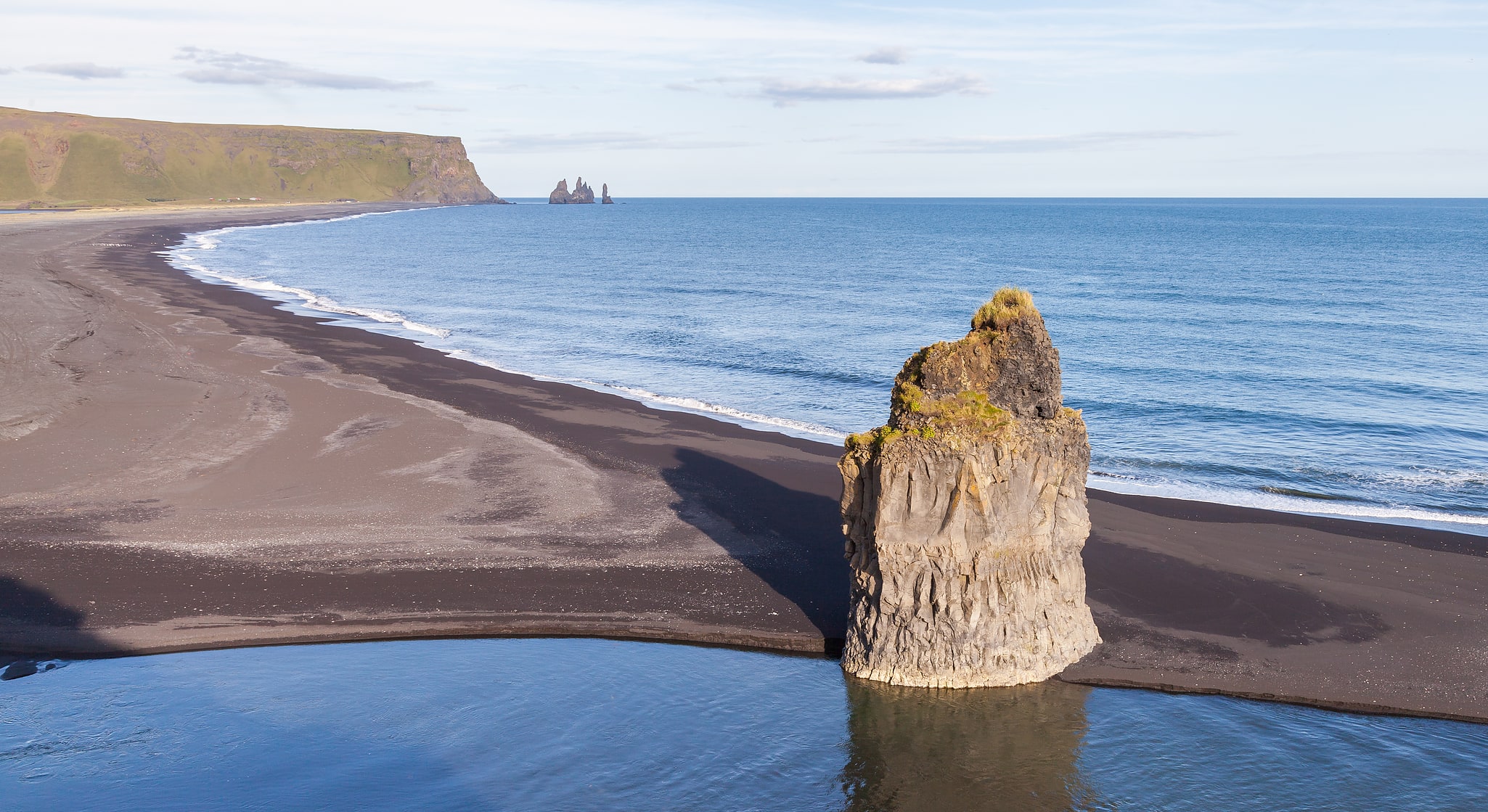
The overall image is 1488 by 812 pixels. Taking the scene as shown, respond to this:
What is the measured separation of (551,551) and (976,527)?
9857mm

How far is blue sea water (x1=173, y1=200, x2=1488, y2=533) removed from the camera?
32938 mm

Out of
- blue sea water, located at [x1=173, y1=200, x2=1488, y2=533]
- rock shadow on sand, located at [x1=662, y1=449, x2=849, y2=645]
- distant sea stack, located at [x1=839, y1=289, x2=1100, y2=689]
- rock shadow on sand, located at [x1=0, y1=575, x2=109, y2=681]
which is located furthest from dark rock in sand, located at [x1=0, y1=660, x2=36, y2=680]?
blue sea water, located at [x1=173, y1=200, x2=1488, y2=533]

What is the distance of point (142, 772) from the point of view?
14.7 meters

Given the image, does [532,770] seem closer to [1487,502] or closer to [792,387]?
[1487,502]

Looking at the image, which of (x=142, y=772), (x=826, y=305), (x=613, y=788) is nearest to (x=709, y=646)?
(x=613, y=788)

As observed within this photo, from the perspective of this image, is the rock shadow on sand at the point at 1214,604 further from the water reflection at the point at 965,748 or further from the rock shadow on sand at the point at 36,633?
the rock shadow on sand at the point at 36,633

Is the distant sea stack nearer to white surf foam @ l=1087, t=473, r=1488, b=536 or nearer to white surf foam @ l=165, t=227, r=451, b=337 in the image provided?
white surf foam @ l=1087, t=473, r=1488, b=536

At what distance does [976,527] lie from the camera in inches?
679

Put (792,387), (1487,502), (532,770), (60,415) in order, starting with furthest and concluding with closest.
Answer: (792,387), (60,415), (1487,502), (532,770)

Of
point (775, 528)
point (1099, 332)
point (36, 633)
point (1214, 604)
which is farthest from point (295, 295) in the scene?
point (1214, 604)

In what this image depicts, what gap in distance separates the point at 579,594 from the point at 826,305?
5403 cm

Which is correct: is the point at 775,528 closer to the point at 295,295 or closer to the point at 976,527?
the point at 976,527

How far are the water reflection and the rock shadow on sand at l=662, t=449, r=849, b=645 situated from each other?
248cm

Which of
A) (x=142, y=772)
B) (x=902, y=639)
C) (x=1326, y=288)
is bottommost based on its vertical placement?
(x=142, y=772)
